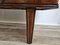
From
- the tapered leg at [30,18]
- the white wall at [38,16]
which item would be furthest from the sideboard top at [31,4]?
the white wall at [38,16]

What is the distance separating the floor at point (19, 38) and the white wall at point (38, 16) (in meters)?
0.19

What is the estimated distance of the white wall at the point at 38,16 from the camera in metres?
1.85

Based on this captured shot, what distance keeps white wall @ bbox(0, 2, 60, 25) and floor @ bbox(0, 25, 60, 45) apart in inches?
7.4

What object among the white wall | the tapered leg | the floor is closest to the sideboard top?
the tapered leg

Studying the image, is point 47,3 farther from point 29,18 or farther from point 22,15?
point 22,15

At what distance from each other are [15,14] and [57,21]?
20.5 inches

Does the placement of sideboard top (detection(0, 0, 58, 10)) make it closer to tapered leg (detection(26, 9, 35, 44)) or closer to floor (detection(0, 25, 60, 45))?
tapered leg (detection(26, 9, 35, 44))

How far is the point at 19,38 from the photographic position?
1608 mm

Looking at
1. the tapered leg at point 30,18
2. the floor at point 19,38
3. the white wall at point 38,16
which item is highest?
the tapered leg at point 30,18

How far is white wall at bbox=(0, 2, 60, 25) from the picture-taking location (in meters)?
1.85

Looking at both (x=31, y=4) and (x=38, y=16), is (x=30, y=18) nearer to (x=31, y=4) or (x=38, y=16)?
(x=31, y=4)

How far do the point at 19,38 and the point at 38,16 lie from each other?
0.42 meters

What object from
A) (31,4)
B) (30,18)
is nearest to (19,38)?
(30,18)

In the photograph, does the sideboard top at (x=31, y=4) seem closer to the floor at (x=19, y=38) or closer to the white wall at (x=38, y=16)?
the floor at (x=19, y=38)
